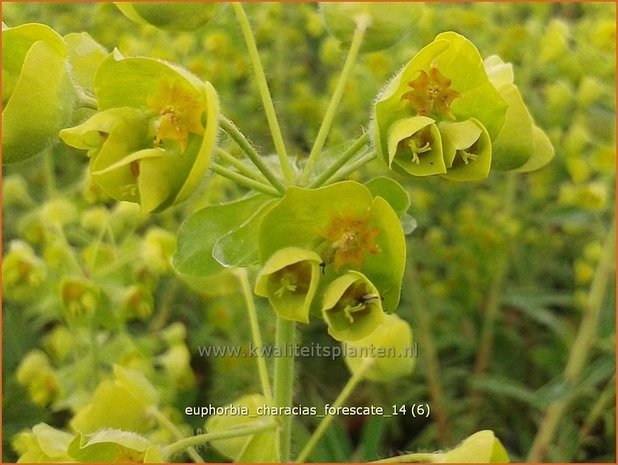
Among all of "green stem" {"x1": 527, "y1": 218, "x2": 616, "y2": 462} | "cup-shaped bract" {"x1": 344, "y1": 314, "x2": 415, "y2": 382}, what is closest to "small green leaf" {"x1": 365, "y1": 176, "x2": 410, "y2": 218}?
"cup-shaped bract" {"x1": 344, "y1": 314, "x2": 415, "y2": 382}

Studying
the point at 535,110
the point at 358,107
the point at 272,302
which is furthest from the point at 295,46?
the point at 272,302

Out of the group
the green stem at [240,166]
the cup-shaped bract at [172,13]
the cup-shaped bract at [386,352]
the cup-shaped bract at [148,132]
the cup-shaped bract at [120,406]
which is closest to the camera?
the cup-shaped bract at [148,132]

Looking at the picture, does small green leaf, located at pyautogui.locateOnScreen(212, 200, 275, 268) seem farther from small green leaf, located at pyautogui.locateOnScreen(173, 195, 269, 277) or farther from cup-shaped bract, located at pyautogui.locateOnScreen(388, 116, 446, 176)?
cup-shaped bract, located at pyautogui.locateOnScreen(388, 116, 446, 176)

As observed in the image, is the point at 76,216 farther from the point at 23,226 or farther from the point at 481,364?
the point at 481,364

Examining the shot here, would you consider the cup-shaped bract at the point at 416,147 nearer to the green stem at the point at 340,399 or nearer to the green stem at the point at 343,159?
the green stem at the point at 343,159

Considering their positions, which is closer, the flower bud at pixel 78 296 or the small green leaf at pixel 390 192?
the small green leaf at pixel 390 192

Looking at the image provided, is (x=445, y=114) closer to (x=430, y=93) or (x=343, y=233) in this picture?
(x=430, y=93)

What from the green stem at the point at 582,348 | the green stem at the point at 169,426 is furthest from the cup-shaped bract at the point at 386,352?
the green stem at the point at 582,348
